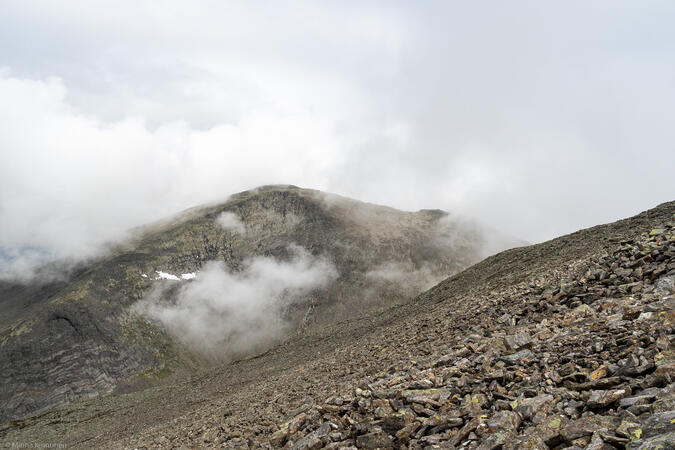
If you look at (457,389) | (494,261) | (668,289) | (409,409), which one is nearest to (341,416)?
(409,409)

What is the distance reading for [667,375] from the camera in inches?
387

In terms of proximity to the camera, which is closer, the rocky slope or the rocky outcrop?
the rocky outcrop

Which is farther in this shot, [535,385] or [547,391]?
[535,385]

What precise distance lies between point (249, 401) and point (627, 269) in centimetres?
3035

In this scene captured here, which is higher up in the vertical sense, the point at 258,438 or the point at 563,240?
the point at 563,240

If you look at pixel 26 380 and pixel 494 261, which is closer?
pixel 494 261

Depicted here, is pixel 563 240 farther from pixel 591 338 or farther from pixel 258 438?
pixel 258 438

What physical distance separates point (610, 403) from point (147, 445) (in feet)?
116

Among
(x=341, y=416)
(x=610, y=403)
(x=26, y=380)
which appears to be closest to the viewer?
(x=610, y=403)

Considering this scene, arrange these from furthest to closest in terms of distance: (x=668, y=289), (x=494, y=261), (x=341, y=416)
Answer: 1. (x=494, y=261)
2. (x=668, y=289)
3. (x=341, y=416)

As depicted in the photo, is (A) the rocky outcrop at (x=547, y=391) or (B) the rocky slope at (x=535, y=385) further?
(B) the rocky slope at (x=535, y=385)

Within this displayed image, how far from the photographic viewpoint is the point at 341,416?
1565 cm

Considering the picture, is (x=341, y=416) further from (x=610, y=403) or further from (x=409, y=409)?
(x=610, y=403)

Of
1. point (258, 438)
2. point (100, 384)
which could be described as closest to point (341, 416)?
point (258, 438)
